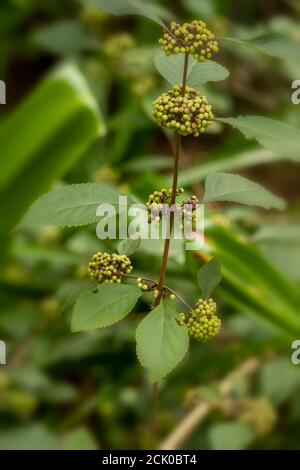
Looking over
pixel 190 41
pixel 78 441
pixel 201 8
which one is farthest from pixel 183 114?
pixel 201 8

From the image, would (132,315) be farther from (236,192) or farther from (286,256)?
(236,192)

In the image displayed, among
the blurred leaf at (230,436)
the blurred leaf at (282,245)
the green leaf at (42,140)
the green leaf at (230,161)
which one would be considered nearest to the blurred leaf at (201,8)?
the green leaf at (230,161)

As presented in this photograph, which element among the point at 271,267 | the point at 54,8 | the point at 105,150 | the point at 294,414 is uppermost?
the point at 54,8

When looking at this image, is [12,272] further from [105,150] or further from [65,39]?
[65,39]

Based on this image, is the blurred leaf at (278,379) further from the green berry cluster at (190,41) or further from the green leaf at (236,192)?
the green berry cluster at (190,41)
